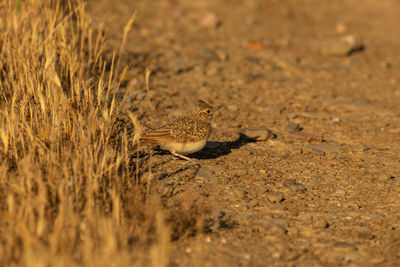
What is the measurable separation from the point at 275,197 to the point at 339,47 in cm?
670

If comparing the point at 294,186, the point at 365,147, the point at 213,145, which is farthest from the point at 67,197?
the point at 365,147

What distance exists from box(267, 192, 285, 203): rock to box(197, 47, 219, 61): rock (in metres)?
5.02

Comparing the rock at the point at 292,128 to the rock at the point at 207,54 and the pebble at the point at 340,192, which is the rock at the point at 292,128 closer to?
the pebble at the point at 340,192

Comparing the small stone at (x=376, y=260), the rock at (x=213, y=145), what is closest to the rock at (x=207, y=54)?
the rock at (x=213, y=145)

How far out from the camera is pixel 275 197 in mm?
5199

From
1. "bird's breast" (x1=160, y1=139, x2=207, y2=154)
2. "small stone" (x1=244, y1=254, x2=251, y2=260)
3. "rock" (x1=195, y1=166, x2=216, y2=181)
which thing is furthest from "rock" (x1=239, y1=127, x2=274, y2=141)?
"small stone" (x1=244, y1=254, x2=251, y2=260)

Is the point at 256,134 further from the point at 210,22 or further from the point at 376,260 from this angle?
the point at 210,22

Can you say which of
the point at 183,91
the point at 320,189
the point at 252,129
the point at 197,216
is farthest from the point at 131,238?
the point at 183,91

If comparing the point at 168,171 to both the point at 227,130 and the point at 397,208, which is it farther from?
the point at 397,208

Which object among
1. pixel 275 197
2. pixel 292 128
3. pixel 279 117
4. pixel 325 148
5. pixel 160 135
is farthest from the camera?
pixel 279 117

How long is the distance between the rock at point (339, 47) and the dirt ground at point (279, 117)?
0.02 m

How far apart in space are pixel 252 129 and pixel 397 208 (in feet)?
7.90

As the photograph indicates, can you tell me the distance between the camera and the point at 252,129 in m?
7.03

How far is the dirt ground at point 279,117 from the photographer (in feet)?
14.8
